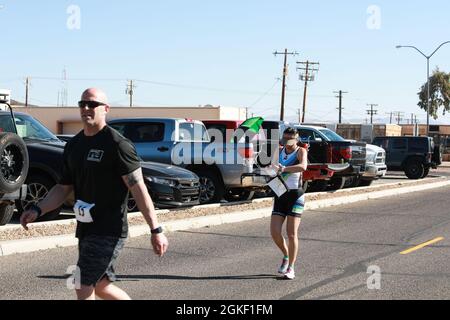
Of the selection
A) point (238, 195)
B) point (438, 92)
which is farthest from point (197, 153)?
point (438, 92)

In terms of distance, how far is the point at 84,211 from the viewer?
16.0ft

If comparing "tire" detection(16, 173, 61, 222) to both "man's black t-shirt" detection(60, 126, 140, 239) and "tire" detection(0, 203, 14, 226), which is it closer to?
"tire" detection(0, 203, 14, 226)

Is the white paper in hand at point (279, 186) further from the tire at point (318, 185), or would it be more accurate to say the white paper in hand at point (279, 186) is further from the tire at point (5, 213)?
the tire at point (318, 185)

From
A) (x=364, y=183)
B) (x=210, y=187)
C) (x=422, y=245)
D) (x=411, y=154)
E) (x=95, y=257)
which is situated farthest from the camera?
(x=411, y=154)

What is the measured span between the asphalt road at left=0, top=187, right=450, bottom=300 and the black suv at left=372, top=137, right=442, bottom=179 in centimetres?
1841

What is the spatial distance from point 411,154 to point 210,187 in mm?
18686

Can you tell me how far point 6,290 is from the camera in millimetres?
7352

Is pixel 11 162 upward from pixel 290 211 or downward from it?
upward

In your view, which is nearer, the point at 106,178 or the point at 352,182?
the point at 106,178

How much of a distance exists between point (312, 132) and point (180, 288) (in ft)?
47.8

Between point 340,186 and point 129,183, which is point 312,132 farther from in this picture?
point 129,183

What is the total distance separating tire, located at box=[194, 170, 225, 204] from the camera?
1537 centimetres

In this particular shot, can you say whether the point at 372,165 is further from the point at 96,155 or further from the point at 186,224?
the point at 96,155

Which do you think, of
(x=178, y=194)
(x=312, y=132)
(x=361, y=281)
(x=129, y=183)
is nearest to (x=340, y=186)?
(x=312, y=132)
